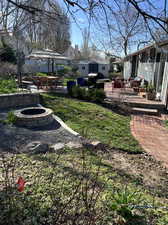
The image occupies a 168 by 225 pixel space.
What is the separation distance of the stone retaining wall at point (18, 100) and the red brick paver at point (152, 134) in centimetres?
397

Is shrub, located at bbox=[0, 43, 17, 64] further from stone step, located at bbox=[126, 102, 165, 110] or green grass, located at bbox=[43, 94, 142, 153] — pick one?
stone step, located at bbox=[126, 102, 165, 110]

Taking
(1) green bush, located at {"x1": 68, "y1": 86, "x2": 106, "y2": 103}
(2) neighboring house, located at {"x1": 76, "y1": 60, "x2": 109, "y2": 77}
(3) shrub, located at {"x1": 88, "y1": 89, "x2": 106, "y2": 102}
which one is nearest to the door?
(2) neighboring house, located at {"x1": 76, "y1": 60, "x2": 109, "y2": 77}

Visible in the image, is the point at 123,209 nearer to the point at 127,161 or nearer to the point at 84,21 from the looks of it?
the point at 127,161

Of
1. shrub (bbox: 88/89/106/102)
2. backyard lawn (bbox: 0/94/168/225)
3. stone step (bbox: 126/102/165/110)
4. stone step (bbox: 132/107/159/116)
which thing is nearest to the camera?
backyard lawn (bbox: 0/94/168/225)

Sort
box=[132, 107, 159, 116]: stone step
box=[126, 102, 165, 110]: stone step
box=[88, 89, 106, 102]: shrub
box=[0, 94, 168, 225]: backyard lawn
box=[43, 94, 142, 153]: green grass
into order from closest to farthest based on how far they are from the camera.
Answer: box=[0, 94, 168, 225]: backyard lawn, box=[43, 94, 142, 153]: green grass, box=[132, 107, 159, 116]: stone step, box=[126, 102, 165, 110]: stone step, box=[88, 89, 106, 102]: shrub

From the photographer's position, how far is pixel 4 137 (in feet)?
14.1

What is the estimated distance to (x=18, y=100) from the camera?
23.0 ft

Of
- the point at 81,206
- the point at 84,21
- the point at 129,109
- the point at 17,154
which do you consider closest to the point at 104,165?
the point at 81,206

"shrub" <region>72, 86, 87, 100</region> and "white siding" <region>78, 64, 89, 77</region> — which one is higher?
"white siding" <region>78, 64, 89, 77</region>

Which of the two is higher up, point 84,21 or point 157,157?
point 84,21

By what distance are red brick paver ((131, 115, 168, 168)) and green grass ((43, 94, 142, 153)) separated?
0.24 meters

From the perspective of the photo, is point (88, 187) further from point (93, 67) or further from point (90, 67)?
point (93, 67)

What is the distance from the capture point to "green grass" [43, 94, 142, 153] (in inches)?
185

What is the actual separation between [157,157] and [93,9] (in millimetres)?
3382
